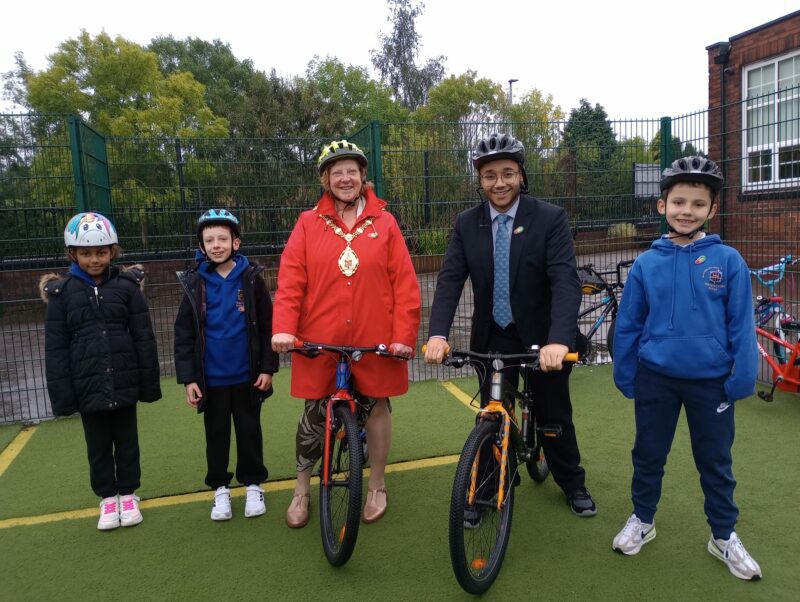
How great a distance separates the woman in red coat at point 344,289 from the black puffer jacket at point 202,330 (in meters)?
0.29

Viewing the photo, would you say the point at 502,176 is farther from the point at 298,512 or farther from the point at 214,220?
the point at 298,512

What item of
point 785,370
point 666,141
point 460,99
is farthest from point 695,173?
point 460,99

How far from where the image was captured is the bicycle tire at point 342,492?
9.19 feet

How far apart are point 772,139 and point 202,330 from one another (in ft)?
17.0

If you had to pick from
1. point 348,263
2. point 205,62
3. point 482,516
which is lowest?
point 482,516

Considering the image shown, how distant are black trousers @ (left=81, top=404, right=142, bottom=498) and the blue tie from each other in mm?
2268

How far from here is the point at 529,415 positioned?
3180mm

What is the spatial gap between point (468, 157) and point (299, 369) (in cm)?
386

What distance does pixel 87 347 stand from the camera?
131 inches

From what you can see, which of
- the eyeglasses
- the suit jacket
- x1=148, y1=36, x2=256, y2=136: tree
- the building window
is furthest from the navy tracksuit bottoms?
x1=148, y1=36, x2=256, y2=136: tree

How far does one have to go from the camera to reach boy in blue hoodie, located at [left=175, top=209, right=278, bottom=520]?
Answer: 3.42 meters

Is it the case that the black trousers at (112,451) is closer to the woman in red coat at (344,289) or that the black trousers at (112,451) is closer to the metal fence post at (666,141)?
the woman in red coat at (344,289)

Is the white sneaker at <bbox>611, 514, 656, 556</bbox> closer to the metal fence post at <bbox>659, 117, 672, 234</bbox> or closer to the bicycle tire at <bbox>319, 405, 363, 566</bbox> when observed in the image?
the bicycle tire at <bbox>319, 405, 363, 566</bbox>

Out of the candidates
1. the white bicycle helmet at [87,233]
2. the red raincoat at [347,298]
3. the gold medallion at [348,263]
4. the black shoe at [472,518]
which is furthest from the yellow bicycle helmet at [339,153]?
the black shoe at [472,518]
